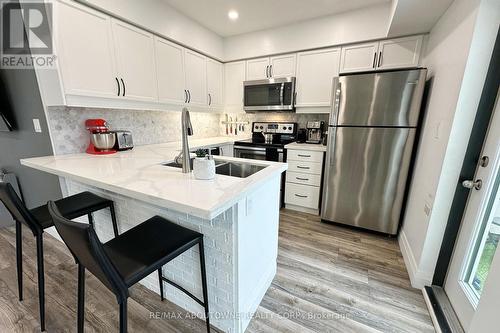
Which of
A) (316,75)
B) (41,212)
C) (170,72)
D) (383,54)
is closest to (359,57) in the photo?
(383,54)

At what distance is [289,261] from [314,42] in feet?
8.81

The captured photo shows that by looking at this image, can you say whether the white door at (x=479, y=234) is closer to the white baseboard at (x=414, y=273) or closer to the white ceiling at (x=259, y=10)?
the white baseboard at (x=414, y=273)

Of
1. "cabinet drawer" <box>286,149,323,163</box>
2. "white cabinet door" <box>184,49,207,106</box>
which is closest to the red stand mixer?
"white cabinet door" <box>184,49,207,106</box>

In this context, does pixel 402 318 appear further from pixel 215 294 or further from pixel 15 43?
pixel 15 43

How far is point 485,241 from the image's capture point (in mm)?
1257

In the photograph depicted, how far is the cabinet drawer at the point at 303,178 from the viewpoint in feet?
8.88

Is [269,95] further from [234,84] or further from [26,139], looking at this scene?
[26,139]

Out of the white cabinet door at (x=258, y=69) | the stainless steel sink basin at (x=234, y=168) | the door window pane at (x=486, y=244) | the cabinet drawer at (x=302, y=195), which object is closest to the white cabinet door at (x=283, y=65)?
the white cabinet door at (x=258, y=69)

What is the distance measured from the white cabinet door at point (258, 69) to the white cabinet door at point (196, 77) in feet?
2.23

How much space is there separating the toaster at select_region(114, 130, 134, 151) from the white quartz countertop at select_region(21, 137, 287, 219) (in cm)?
47

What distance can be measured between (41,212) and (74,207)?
211 millimetres

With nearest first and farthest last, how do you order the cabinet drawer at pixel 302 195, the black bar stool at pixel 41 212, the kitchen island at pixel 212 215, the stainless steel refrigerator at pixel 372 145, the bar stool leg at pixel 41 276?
the kitchen island at pixel 212 215 → the black bar stool at pixel 41 212 → the bar stool leg at pixel 41 276 → the stainless steel refrigerator at pixel 372 145 → the cabinet drawer at pixel 302 195

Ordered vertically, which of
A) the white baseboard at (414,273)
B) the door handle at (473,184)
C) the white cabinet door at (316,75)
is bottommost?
the white baseboard at (414,273)

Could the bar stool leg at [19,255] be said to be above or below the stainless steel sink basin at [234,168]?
below
